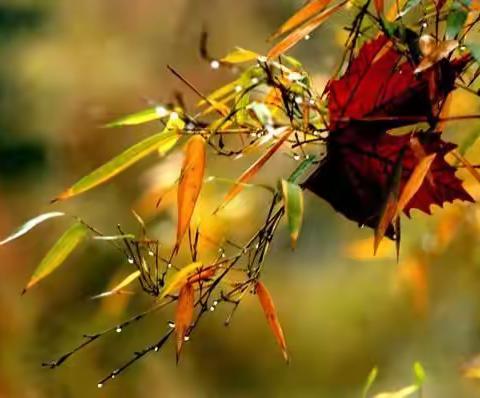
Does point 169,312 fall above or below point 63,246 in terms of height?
below

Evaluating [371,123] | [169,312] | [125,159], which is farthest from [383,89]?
[169,312]

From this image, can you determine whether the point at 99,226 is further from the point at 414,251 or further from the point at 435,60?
the point at 435,60

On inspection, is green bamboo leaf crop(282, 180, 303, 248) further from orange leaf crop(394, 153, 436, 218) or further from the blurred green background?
the blurred green background

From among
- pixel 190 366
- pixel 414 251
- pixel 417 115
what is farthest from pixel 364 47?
pixel 190 366

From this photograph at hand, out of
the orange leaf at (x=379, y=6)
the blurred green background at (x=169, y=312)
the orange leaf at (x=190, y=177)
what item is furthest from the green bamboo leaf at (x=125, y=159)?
the blurred green background at (x=169, y=312)

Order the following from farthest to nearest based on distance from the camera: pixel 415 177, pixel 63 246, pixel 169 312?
1. pixel 169 312
2. pixel 63 246
3. pixel 415 177

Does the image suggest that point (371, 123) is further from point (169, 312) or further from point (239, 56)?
point (169, 312)

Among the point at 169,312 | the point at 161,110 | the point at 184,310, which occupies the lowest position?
the point at 169,312
